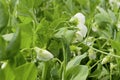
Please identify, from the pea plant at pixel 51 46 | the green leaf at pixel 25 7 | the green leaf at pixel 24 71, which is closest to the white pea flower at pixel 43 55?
the pea plant at pixel 51 46

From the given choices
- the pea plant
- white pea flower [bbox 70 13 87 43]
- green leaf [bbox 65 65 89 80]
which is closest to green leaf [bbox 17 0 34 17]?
the pea plant

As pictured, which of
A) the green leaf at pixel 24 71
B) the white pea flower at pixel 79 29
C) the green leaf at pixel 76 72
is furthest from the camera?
the white pea flower at pixel 79 29

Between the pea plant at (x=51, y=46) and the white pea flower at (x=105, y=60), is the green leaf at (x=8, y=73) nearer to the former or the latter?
the pea plant at (x=51, y=46)

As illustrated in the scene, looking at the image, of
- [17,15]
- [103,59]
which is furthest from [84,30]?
[17,15]

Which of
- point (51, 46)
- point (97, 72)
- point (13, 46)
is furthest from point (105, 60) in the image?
point (13, 46)

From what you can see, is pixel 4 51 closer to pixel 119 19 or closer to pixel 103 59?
pixel 103 59

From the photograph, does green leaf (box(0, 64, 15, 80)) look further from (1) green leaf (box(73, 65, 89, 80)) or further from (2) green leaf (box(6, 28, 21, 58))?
(1) green leaf (box(73, 65, 89, 80))

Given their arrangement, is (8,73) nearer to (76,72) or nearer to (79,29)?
(76,72)

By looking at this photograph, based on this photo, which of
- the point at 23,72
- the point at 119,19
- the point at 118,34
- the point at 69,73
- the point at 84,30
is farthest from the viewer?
the point at 119,19
